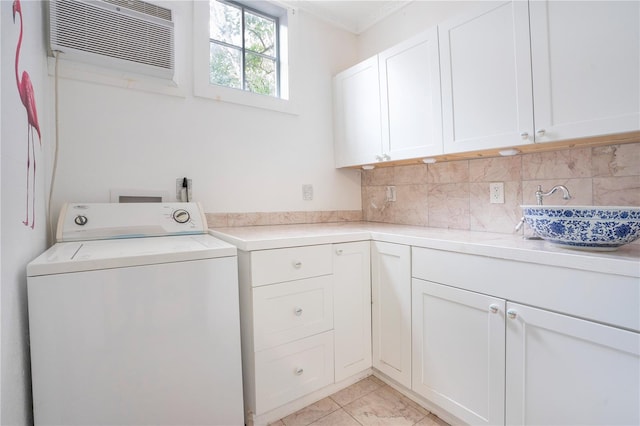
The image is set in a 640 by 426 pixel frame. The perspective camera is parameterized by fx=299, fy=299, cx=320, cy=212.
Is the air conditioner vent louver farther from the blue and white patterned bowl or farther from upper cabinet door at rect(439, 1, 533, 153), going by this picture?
the blue and white patterned bowl

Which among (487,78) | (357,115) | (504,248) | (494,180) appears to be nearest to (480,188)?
(494,180)

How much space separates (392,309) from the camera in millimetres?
1594

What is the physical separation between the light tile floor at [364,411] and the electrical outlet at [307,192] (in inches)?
51.1

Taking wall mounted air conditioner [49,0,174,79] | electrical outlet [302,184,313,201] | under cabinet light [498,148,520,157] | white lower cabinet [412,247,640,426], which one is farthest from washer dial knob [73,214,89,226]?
under cabinet light [498,148,520,157]

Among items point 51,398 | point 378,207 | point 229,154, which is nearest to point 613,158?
point 378,207

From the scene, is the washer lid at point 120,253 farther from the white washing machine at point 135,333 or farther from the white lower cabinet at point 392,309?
the white lower cabinet at point 392,309

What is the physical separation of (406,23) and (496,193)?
4.57 feet

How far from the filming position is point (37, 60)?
1245 mm

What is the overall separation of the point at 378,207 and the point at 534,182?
3.65 ft

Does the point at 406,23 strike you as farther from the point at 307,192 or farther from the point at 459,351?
the point at 459,351

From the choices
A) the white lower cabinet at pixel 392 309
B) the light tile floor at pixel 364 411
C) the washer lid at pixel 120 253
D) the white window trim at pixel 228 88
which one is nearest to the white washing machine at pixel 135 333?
the washer lid at pixel 120 253

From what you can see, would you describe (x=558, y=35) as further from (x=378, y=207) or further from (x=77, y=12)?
(x=77, y=12)

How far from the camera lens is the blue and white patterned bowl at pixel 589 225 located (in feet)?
3.10

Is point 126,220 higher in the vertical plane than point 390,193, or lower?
lower
